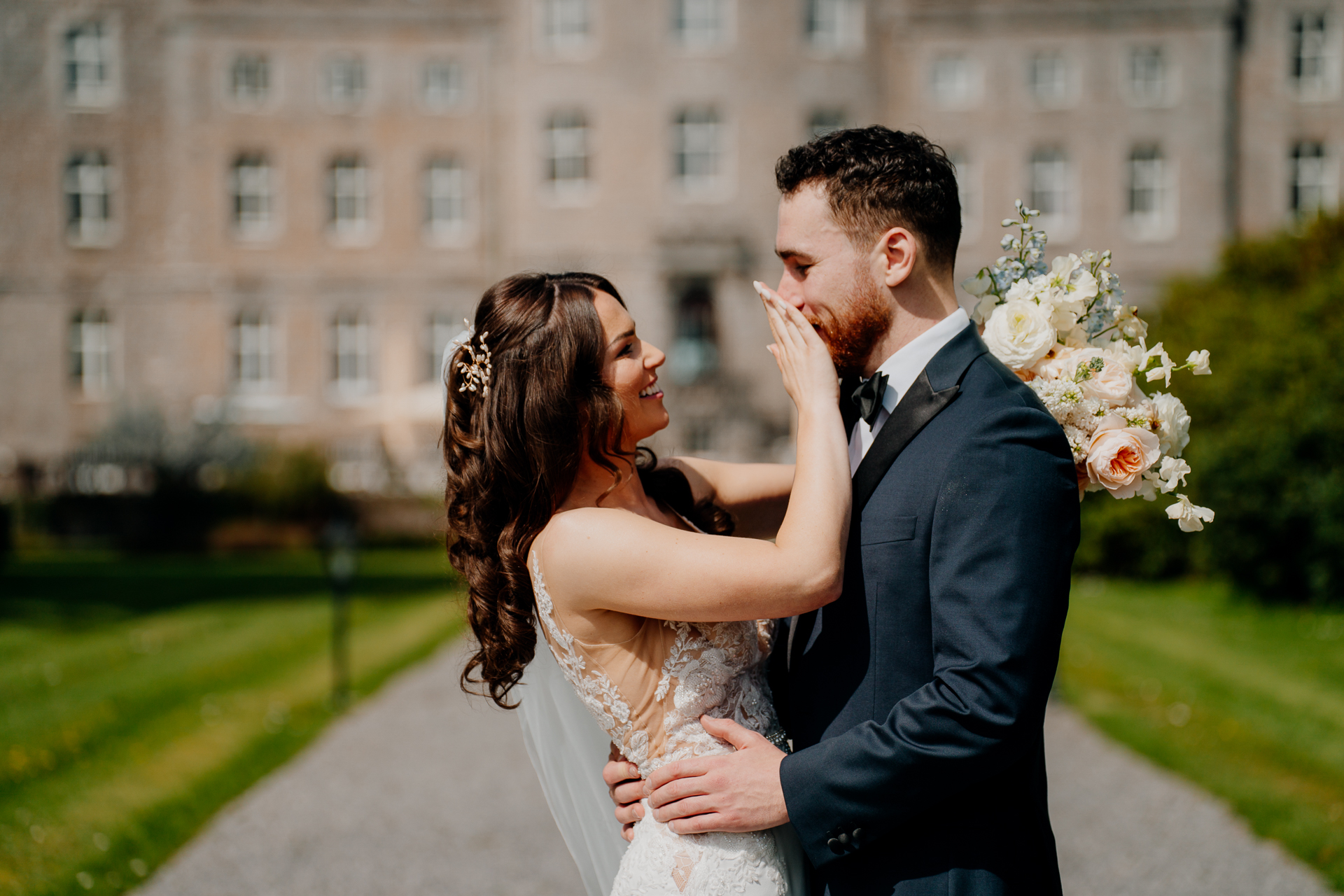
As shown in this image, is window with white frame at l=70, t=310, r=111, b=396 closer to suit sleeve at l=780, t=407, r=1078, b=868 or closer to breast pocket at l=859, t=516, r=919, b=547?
breast pocket at l=859, t=516, r=919, b=547

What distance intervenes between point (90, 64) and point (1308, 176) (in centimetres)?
3470

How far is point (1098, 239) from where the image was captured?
29.0 metres

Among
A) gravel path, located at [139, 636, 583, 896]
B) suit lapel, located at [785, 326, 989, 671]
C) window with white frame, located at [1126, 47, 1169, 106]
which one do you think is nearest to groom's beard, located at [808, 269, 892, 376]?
suit lapel, located at [785, 326, 989, 671]

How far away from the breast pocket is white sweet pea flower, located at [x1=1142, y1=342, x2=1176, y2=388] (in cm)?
79

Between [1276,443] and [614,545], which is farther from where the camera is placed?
[1276,443]

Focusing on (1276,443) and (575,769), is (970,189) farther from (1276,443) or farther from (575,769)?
(575,769)

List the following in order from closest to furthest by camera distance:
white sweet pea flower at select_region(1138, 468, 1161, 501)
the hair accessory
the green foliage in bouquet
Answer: white sweet pea flower at select_region(1138, 468, 1161, 501) < the hair accessory < the green foliage in bouquet

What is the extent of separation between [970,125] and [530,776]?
2598 cm

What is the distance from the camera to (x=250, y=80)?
30.2 metres

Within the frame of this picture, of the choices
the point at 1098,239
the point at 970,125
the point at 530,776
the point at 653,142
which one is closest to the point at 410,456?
the point at 653,142

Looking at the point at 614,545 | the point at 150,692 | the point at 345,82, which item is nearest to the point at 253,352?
the point at 345,82

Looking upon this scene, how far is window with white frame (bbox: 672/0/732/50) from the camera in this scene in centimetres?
2759

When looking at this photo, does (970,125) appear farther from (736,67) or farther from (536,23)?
(536,23)

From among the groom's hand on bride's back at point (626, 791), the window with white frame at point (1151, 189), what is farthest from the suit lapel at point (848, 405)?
the window with white frame at point (1151, 189)
